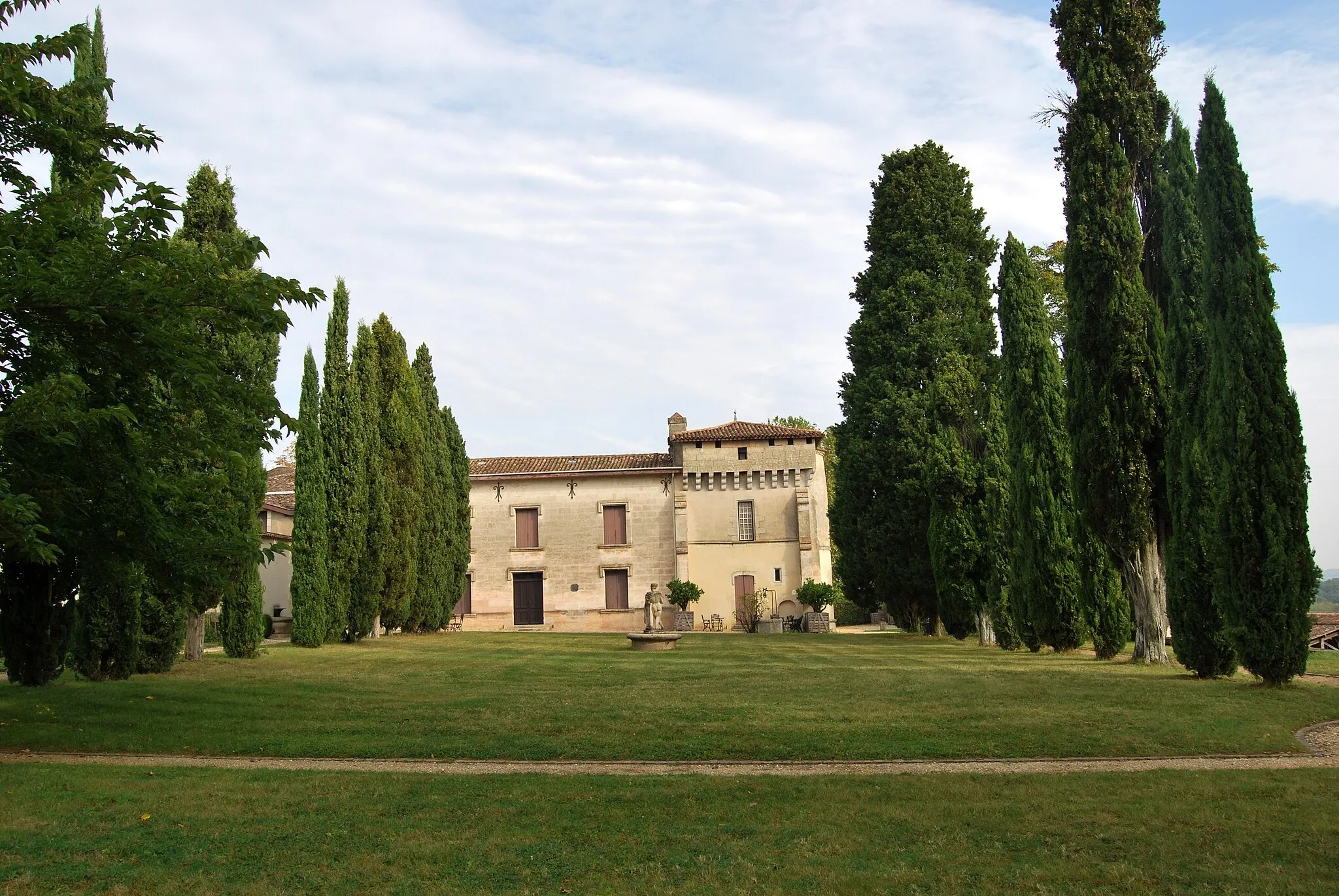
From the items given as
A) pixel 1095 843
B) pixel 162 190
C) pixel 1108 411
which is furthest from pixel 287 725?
pixel 1108 411

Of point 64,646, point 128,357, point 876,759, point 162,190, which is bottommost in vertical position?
point 876,759

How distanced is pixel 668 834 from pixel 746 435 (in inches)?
1316

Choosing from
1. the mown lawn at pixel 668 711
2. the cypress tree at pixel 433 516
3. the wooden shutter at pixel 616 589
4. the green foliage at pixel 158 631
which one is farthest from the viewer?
the wooden shutter at pixel 616 589

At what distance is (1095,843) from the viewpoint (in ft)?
18.9

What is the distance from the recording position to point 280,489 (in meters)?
46.5

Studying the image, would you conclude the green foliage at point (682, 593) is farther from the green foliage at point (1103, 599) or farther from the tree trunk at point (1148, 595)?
the tree trunk at point (1148, 595)

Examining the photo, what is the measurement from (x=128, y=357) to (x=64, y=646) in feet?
19.9

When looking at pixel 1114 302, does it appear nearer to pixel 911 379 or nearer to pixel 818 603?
pixel 911 379

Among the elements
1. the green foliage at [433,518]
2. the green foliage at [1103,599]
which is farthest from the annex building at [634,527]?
the green foliage at [1103,599]

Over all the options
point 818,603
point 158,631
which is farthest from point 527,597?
point 158,631

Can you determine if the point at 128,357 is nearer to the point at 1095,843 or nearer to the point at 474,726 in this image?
the point at 474,726

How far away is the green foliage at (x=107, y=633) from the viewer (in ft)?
46.4

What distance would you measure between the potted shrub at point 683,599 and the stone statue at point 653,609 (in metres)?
0.48

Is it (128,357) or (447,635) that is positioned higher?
(128,357)
